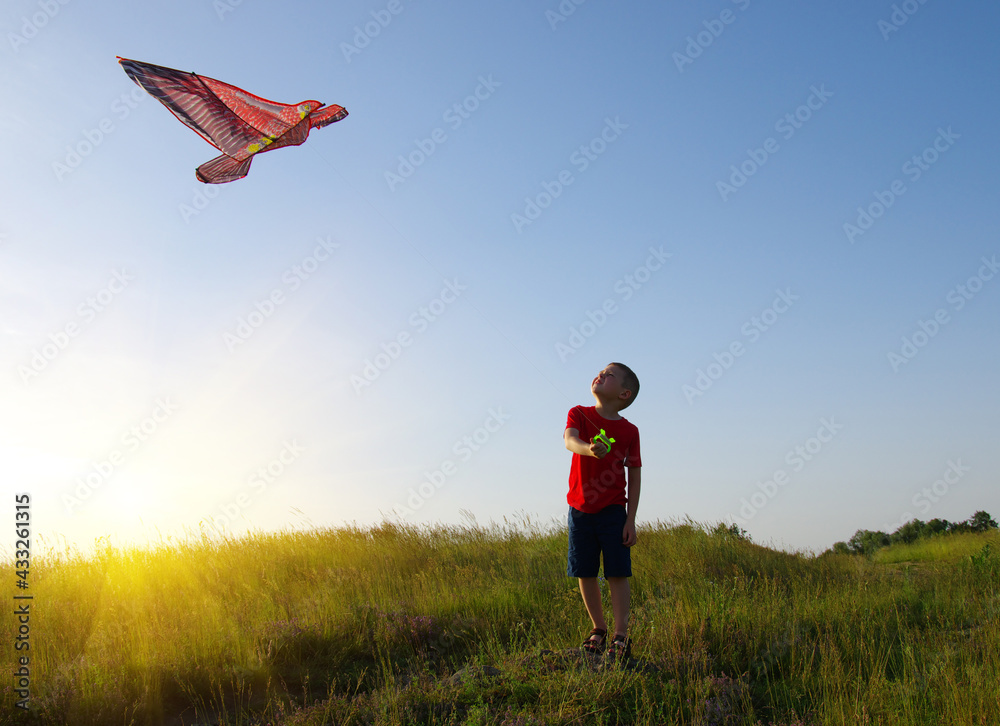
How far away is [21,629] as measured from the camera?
5535 mm

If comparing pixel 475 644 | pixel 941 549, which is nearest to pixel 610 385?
pixel 475 644

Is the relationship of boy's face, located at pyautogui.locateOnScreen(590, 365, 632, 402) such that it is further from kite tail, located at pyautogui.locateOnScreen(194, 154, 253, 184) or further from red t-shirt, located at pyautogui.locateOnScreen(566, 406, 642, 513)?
kite tail, located at pyautogui.locateOnScreen(194, 154, 253, 184)

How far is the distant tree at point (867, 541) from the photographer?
16125 mm

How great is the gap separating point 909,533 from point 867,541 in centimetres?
96

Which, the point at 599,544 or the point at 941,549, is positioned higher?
the point at 599,544

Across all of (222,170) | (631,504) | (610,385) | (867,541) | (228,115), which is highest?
(228,115)

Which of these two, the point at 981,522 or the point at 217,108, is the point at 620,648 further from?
the point at 981,522

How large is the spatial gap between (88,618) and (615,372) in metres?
5.27

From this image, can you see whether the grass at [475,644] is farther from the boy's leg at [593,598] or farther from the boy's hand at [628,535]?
the boy's hand at [628,535]

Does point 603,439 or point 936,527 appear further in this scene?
point 936,527

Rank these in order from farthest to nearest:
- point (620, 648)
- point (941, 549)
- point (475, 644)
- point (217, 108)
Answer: point (941, 549) < point (475, 644) < point (217, 108) < point (620, 648)

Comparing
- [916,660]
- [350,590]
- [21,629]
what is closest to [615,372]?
[916,660]

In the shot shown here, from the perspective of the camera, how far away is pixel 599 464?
4.66 metres

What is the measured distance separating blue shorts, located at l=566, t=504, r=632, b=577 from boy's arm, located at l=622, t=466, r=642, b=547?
0.04 meters
